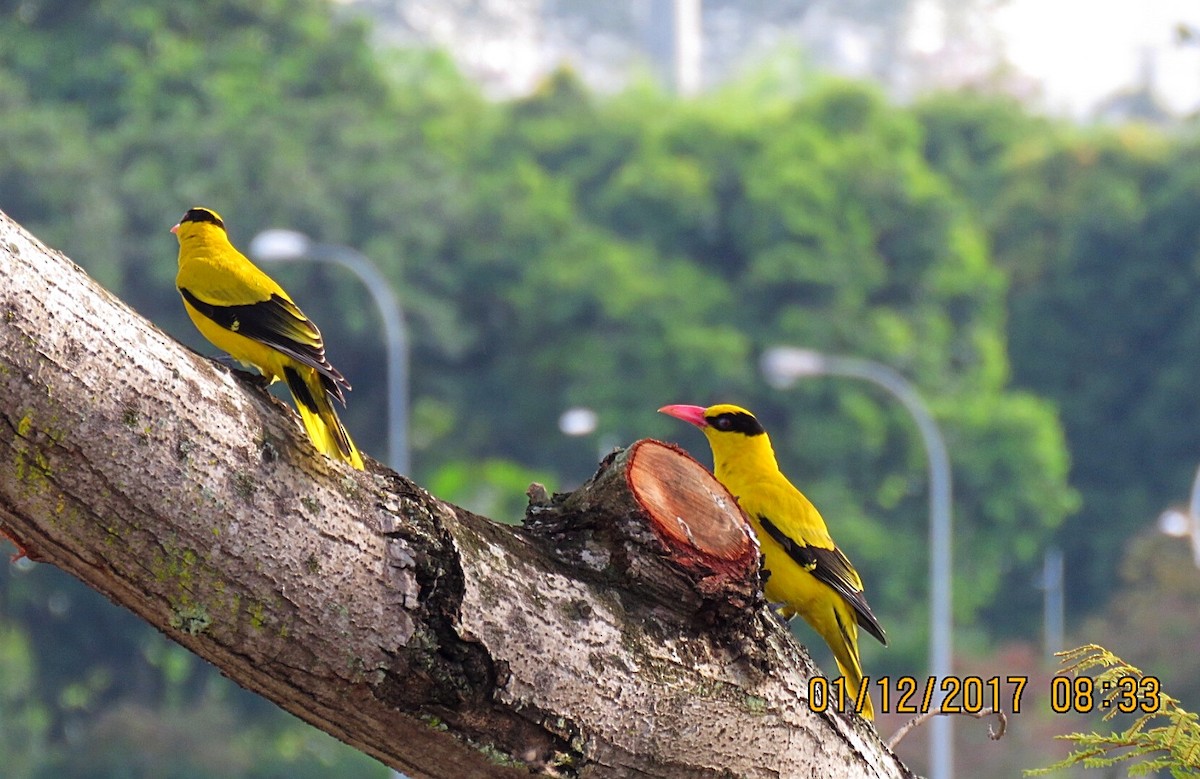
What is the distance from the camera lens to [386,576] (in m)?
2.74

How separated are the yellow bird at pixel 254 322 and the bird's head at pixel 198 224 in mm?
46

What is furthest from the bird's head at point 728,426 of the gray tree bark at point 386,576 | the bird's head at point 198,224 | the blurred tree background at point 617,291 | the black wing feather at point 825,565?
the blurred tree background at point 617,291

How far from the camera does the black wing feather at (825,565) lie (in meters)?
4.96

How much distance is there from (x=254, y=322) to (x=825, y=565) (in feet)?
5.78

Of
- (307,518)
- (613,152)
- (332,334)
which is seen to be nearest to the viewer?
(307,518)

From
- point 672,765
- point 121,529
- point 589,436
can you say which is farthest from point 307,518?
point 589,436

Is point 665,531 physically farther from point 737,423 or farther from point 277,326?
point 737,423

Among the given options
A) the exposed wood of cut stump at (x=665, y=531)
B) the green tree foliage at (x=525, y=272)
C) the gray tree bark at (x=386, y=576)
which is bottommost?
the gray tree bark at (x=386, y=576)

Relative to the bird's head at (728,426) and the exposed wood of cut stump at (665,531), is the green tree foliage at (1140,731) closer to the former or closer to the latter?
the exposed wood of cut stump at (665,531)

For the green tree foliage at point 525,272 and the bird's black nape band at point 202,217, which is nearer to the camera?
the bird's black nape band at point 202,217

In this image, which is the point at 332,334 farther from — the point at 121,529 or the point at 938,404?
the point at 121,529

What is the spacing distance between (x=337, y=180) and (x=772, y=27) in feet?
156

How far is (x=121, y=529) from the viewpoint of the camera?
251 centimetres

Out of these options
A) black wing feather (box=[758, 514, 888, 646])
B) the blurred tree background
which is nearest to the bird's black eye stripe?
black wing feather (box=[758, 514, 888, 646])
